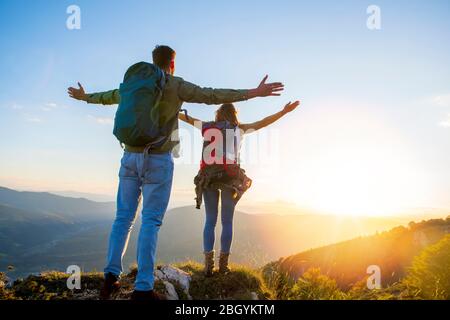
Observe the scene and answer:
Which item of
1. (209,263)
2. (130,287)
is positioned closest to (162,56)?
(130,287)

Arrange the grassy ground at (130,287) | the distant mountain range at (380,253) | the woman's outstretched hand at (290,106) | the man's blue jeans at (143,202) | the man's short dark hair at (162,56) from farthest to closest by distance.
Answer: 1. the distant mountain range at (380,253)
2. the woman's outstretched hand at (290,106)
3. the grassy ground at (130,287)
4. the man's short dark hair at (162,56)
5. the man's blue jeans at (143,202)

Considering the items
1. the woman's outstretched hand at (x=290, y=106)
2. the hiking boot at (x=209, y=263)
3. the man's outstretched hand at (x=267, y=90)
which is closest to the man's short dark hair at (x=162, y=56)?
the man's outstretched hand at (x=267, y=90)

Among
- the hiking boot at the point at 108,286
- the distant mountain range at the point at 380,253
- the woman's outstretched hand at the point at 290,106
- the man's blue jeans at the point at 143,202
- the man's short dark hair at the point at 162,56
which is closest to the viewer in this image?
the man's blue jeans at the point at 143,202

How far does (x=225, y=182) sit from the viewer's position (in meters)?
7.58

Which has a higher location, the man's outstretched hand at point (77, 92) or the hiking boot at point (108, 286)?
the man's outstretched hand at point (77, 92)

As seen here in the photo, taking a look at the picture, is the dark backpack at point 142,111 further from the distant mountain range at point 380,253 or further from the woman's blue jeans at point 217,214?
Answer: the distant mountain range at point 380,253

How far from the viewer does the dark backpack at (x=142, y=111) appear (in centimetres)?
512

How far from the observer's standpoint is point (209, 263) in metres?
7.75

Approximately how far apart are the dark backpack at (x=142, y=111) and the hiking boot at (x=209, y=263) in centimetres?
338

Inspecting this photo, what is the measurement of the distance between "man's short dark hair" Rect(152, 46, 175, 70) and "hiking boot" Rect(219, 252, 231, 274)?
414 cm

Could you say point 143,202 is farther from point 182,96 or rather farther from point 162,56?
point 162,56
